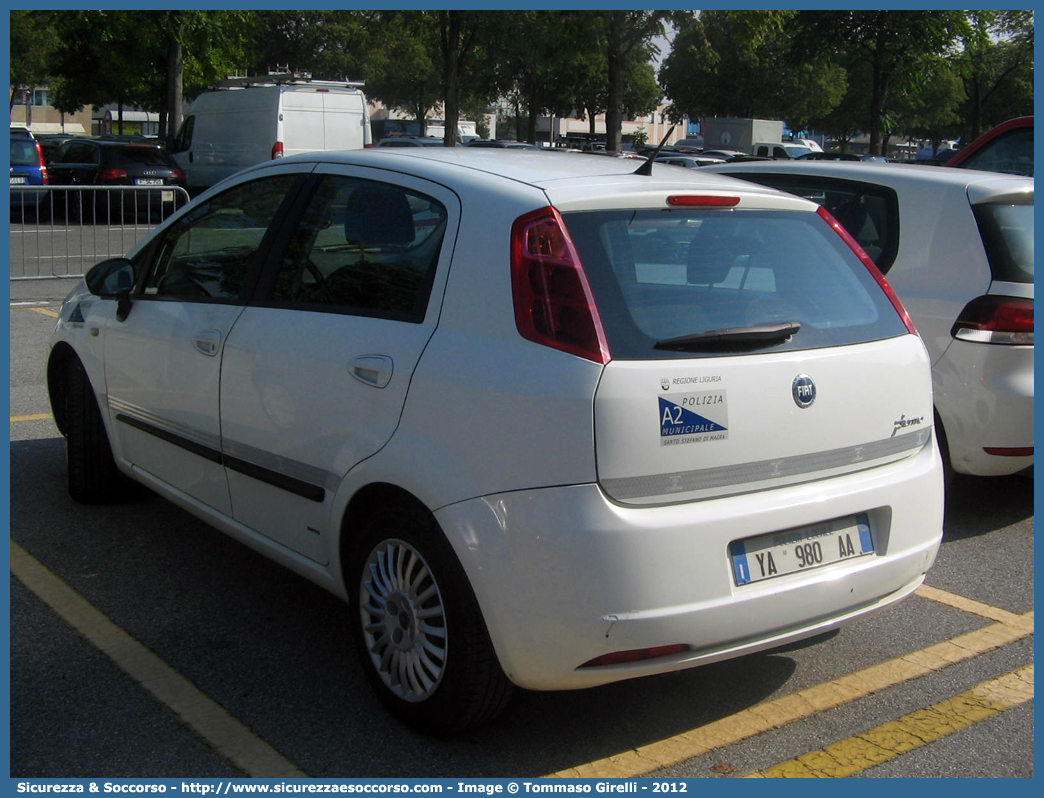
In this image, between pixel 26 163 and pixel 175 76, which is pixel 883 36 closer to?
pixel 175 76

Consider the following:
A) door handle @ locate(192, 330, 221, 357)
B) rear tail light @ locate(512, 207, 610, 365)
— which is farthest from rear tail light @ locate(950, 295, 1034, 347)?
door handle @ locate(192, 330, 221, 357)

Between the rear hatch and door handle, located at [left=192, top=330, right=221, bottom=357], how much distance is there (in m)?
1.61

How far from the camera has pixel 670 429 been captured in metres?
2.92

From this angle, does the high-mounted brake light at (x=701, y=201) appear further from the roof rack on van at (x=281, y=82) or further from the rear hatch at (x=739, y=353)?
the roof rack on van at (x=281, y=82)

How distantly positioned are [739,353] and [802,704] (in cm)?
127

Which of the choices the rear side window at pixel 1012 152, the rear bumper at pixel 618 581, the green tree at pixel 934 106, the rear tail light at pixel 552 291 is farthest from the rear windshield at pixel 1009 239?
the green tree at pixel 934 106

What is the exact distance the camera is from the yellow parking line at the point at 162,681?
3.18m

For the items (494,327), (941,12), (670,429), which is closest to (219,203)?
(494,327)

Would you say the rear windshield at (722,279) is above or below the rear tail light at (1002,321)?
above

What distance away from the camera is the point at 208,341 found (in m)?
4.11

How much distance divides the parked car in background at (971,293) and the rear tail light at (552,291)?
2948 millimetres

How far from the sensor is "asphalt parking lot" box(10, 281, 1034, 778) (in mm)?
3211

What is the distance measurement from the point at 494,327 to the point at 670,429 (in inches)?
22.2

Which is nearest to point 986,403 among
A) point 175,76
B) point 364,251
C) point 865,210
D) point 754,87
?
point 865,210
